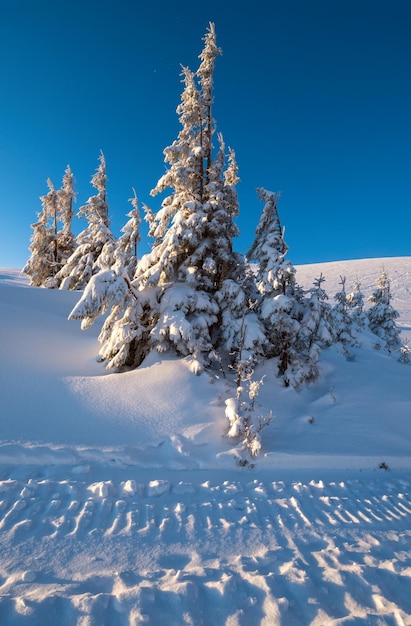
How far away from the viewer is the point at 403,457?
24.5ft

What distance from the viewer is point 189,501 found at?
17.5 ft

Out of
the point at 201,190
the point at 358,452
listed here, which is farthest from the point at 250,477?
the point at 201,190

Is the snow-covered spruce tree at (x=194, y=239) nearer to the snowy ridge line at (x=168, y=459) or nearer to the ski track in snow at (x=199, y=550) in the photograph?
the snowy ridge line at (x=168, y=459)

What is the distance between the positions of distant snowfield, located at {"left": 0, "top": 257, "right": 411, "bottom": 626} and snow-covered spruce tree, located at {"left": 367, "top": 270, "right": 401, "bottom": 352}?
20.2 metres

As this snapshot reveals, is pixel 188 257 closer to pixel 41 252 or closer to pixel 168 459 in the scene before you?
pixel 168 459

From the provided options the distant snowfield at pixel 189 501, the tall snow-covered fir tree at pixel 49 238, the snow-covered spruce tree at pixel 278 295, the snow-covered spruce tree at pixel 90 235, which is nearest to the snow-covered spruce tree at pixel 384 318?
the distant snowfield at pixel 189 501

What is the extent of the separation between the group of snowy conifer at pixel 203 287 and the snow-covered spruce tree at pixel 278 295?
0.04 metres

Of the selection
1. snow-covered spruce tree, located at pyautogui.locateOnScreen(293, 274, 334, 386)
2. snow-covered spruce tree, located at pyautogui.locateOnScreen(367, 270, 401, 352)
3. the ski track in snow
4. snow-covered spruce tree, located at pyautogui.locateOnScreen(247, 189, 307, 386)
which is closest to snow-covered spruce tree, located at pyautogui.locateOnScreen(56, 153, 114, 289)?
snow-covered spruce tree, located at pyautogui.locateOnScreen(247, 189, 307, 386)

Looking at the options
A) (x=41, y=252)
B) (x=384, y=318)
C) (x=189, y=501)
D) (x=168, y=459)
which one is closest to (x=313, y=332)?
(x=168, y=459)

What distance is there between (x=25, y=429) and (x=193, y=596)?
585 centimetres

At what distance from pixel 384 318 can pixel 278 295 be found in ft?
79.3

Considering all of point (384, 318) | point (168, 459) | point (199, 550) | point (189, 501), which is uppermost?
point (384, 318)

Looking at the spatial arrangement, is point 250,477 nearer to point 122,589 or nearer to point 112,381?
point 122,589

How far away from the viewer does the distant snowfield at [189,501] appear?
3312 millimetres
